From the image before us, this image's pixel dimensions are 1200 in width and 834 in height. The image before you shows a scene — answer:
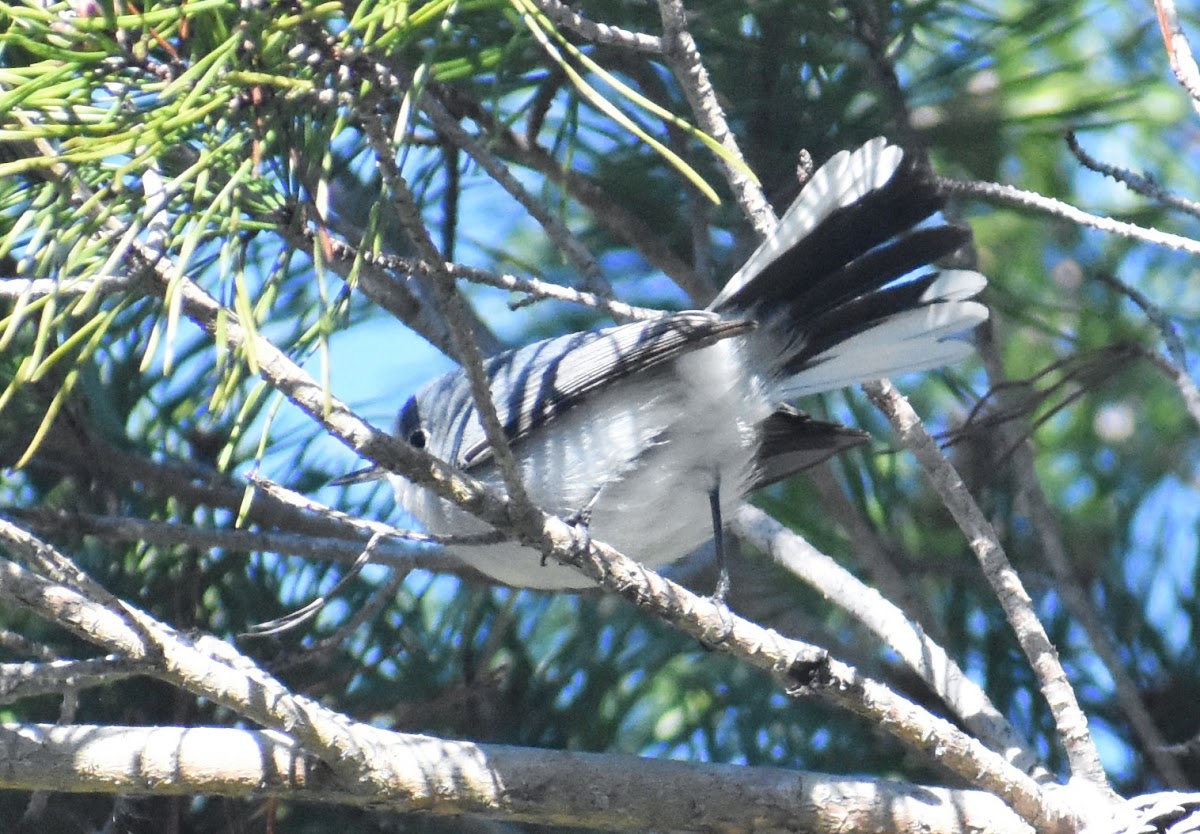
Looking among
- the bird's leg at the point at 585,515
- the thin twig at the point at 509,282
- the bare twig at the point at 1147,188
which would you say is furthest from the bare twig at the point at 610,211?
the bare twig at the point at 1147,188

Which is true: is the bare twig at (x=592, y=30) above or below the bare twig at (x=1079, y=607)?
above

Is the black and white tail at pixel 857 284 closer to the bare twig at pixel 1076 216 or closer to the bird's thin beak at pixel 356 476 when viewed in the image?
the bare twig at pixel 1076 216

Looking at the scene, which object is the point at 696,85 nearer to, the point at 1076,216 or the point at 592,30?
the point at 592,30

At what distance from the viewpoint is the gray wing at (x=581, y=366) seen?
6.31 ft

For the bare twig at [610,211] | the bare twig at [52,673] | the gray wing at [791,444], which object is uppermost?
the bare twig at [610,211]

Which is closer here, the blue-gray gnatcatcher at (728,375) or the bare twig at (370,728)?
the bare twig at (370,728)

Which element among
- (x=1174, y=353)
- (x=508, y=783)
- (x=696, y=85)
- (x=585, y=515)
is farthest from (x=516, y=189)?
(x=1174, y=353)

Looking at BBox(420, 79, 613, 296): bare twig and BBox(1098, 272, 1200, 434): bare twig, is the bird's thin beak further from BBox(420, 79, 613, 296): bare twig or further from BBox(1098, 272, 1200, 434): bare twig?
BBox(1098, 272, 1200, 434): bare twig

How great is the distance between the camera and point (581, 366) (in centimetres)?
204

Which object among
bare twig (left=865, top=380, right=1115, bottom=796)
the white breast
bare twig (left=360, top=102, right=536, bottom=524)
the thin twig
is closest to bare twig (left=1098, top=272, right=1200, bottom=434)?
bare twig (left=865, top=380, right=1115, bottom=796)

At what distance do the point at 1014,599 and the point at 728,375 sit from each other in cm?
63

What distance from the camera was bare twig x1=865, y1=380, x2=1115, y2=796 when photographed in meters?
1.55

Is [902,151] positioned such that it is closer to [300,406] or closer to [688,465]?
[688,465]

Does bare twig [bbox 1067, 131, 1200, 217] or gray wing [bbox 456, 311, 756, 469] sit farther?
gray wing [bbox 456, 311, 756, 469]
